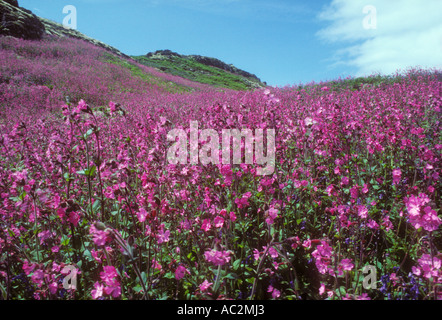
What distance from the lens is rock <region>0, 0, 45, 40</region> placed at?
23766mm

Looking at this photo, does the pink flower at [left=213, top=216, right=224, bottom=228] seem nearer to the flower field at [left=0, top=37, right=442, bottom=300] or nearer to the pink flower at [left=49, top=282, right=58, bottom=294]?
the flower field at [left=0, top=37, right=442, bottom=300]

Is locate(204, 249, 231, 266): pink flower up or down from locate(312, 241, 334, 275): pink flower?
up

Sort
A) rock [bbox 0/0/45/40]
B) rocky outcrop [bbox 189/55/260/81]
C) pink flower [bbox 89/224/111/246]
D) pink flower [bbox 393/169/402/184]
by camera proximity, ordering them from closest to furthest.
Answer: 1. pink flower [bbox 89/224/111/246]
2. pink flower [bbox 393/169/402/184]
3. rock [bbox 0/0/45/40]
4. rocky outcrop [bbox 189/55/260/81]

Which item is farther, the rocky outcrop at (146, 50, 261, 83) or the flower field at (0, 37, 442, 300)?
the rocky outcrop at (146, 50, 261, 83)

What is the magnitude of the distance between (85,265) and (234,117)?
3083 mm

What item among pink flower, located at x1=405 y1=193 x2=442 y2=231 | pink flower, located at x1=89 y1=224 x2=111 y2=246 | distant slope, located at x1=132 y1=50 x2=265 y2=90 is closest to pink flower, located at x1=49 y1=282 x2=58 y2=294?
pink flower, located at x1=89 y1=224 x2=111 y2=246

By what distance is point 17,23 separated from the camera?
24500 millimetres

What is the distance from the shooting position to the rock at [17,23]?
936 inches

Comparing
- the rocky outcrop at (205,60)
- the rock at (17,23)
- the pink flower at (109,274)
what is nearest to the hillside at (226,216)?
the pink flower at (109,274)

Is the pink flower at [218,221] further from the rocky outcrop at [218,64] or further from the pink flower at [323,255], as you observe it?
the rocky outcrop at [218,64]

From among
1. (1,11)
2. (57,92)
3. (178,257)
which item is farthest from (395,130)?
(1,11)

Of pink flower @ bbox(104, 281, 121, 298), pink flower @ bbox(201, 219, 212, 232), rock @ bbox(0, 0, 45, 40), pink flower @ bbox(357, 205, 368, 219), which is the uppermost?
rock @ bbox(0, 0, 45, 40)

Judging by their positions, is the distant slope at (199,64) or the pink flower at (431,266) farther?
the distant slope at (199,64)
